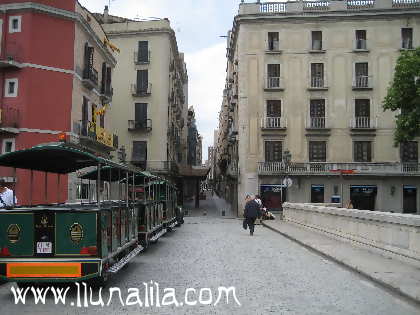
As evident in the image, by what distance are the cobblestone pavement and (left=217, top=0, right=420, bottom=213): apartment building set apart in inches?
1009

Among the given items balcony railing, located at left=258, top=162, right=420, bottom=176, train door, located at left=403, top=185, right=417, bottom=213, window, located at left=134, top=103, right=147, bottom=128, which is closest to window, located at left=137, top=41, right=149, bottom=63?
window, located at left=134, top=103, right=147, bottom=128

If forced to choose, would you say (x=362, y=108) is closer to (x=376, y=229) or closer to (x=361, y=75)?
(x=361, y=75)

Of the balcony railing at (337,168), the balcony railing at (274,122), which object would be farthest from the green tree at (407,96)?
the balcony railing at (274,122)

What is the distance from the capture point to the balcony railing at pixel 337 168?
3962 cm

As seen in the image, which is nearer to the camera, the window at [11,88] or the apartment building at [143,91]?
the window at [11,88]

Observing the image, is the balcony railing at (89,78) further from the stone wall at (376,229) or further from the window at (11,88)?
the stone wall at (376,229)

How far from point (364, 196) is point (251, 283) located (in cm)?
3341

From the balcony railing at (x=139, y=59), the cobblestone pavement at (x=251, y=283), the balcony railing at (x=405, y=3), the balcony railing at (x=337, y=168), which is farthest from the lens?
the balcony railing at (x=139, y=59)

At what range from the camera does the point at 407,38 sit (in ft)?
136

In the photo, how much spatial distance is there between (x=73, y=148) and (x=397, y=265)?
25.0 feet

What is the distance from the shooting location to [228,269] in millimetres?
11156

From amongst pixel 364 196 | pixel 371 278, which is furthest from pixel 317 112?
pixel 371 278

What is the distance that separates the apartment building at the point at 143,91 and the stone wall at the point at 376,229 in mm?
26475

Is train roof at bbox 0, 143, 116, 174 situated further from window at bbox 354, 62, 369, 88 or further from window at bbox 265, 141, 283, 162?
window at bbox 354, 62, 369, 88
